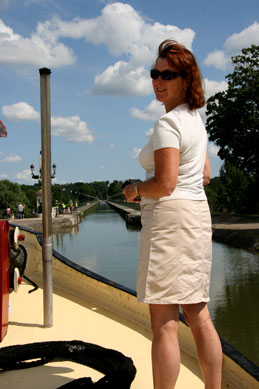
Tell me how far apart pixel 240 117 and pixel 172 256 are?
83.0 feet

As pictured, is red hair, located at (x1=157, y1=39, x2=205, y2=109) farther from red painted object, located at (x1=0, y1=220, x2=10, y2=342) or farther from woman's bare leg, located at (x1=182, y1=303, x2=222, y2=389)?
red painted object, located at (x1=0, y1=220, x2=10, y2=342)

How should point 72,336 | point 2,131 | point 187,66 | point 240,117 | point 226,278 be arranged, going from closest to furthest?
1. point 187,66
2. point 72,336
3. point 2,131
4. point 226,278
5. point 240,117

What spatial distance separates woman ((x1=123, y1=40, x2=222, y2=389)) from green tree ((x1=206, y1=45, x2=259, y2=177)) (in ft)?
80.1

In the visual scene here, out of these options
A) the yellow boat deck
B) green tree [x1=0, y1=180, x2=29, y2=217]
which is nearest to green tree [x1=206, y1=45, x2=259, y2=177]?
the yellow boat deck

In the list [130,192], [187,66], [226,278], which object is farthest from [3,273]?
[226,278]

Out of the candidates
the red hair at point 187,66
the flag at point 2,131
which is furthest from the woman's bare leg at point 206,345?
the flag at point 2,131

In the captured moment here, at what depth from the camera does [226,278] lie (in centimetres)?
1213

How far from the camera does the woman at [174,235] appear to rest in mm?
1488

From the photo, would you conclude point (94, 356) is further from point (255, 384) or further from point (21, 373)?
point (255, 384)

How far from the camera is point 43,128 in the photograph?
2807 mm

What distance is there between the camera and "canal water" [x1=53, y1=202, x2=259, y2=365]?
7527 mm

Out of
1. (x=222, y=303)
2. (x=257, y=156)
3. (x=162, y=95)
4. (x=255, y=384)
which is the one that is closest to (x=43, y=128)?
(x=162, y=95)

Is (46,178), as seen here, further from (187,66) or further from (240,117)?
(240,117)

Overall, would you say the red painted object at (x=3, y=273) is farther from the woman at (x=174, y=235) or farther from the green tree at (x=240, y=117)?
the green tree at (x=240, y=117)
